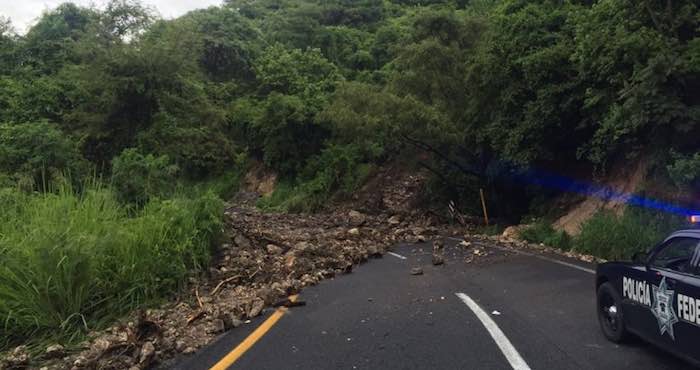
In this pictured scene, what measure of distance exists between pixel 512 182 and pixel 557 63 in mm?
7143

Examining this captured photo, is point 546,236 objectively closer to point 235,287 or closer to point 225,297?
point 235,287

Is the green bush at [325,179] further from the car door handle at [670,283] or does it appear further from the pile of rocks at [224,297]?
the car door handle at [670,283]

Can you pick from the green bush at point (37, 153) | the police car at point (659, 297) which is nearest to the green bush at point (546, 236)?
the police car at point (659, 297)

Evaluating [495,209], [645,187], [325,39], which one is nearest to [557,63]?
[645,187]

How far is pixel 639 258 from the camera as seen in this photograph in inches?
249

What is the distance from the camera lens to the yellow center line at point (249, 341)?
6172 millimetres

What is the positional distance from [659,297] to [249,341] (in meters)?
4.34

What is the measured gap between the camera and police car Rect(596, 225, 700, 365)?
502cm

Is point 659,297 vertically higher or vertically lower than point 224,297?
higher

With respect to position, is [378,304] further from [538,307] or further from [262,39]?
[262,39]

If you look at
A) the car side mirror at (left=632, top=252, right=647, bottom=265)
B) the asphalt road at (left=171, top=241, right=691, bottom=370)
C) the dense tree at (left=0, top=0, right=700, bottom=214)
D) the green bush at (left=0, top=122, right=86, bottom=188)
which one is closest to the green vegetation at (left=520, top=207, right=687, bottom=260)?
the dense tree at (left=0, top=0, right=700, bottom=214)

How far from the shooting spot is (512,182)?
2517cm

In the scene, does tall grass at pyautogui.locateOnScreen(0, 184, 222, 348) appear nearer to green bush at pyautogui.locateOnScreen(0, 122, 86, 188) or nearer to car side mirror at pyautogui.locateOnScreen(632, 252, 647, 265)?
car side mirror at pyautogui.locateOnScreen(632, 252, 647, 265)

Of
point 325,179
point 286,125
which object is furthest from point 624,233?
point 286,125
